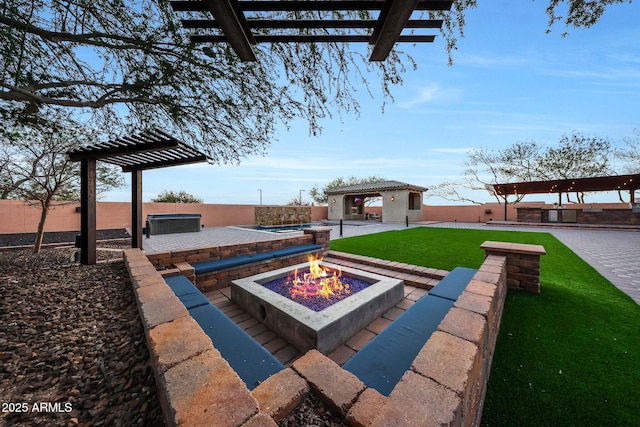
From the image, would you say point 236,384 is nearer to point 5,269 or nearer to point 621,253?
point 5,269

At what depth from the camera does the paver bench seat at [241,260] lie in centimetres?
413

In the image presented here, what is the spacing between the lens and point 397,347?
6.34 feet

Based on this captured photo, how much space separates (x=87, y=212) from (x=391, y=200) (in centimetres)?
1782

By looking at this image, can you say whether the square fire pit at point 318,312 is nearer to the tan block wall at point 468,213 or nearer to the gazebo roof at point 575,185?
the gazebo roof at point 575,185

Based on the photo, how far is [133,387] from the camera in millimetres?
1364

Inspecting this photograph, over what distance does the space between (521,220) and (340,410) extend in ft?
72.4

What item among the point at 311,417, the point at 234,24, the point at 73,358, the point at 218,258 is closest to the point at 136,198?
the point at 218,258

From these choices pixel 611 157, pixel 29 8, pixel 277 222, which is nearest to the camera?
pixel 29 8

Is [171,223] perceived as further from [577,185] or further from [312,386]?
[577,185]

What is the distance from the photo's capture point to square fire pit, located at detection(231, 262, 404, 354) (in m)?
2.40

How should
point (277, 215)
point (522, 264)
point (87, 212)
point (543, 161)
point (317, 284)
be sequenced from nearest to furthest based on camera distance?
1. point (522, 264)
2. point (317, 284)
3. point (87, 212)
4. point (277, 215)
5. point (543, 161)

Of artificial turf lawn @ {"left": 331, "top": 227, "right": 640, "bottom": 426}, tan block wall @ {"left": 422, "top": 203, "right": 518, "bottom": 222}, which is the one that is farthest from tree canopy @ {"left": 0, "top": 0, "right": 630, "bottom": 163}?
tan block wall @ {"left": 422, "top": 203, "right": 518, "bottom": 222}

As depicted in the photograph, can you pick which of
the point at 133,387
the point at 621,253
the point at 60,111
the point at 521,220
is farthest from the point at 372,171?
the point at 133,387

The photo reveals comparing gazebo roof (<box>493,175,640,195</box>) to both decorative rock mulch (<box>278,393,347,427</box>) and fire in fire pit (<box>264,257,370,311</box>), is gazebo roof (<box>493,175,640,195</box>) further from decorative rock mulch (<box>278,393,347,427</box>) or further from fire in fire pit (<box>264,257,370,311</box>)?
decorative rock mulch (<box>278,393,347,427</box>)
